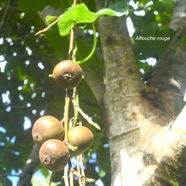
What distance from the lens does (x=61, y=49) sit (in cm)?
147

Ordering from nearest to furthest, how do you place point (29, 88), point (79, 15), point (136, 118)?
point (79, 15), point (136, 118), point (29, 88)

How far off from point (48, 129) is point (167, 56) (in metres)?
0.47

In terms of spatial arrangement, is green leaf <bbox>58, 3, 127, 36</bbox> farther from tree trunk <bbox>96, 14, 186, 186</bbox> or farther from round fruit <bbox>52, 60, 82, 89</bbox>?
tree trunk <bbox>96, 14, 186, 186</bbox>

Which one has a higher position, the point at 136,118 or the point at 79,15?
the point at 79,15

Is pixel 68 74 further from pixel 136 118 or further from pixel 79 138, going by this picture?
pixel 136 118

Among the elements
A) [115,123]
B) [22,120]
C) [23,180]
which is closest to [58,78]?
[115,123]

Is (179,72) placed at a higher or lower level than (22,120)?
higher

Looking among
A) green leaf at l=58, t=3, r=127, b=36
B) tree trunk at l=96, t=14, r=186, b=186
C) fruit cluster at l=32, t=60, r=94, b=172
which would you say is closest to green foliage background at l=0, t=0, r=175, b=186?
tree trunk at l=96, t=14, r=186, b=186

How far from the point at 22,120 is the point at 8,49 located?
1.25 feet

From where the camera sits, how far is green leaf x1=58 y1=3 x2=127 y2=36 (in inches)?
36.1

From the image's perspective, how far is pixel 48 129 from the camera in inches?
33.9

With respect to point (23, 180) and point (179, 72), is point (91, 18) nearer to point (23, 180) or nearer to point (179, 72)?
point (179, 72)

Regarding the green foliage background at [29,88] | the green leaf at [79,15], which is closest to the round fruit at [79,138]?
the green leaf at [79,15]

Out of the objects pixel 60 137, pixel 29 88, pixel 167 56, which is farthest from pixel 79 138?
pixel 29 88
